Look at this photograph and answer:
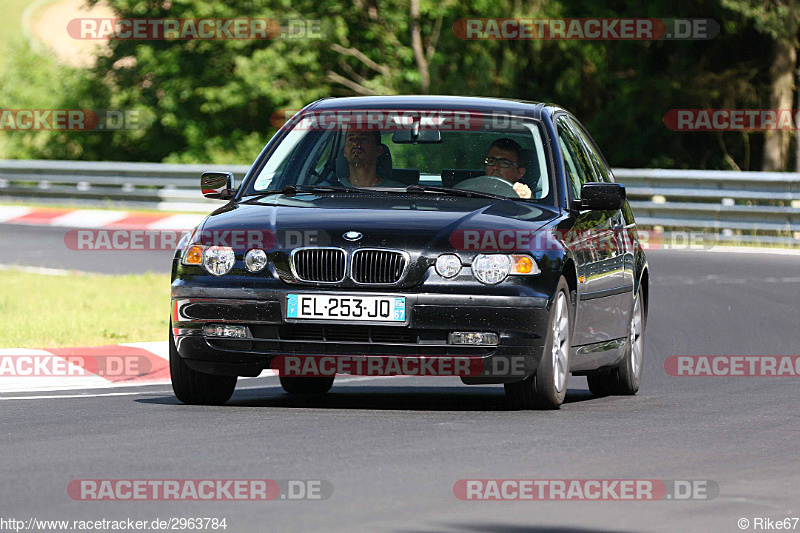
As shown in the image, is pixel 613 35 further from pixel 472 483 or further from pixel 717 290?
pixel 472 483

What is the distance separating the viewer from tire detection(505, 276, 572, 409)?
877 cm

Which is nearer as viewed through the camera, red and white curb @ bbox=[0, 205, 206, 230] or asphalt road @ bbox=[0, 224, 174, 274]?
asphalt road @ bbox=[0, 224, 174, 274]

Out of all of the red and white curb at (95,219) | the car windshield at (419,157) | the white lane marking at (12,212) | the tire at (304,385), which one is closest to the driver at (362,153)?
the car windshield at (419,157)

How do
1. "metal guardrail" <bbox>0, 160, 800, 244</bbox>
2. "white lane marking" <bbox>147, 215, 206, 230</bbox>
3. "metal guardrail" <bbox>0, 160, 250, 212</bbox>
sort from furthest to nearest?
"metal guardrail" <bbox>0, 160, 250, 212</bbox>, "white lane marking" <bbox>147, 215, 206, 230</bbox>, "metal guardrail" <bbox>0, 160, 800, 244</bbox>

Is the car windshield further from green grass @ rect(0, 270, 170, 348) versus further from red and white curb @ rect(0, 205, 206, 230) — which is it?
red and white curb @ rect(0, 205, 206, 230)

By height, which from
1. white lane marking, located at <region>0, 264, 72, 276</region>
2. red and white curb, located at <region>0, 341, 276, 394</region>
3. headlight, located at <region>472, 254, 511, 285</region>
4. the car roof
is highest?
the car roof

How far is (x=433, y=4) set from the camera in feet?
125

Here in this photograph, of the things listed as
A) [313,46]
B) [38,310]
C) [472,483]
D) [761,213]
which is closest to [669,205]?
[761,213]

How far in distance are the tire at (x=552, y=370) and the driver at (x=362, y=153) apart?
153 cm

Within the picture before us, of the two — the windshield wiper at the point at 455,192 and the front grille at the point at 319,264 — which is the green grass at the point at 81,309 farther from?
the front grille at the point at 319,264

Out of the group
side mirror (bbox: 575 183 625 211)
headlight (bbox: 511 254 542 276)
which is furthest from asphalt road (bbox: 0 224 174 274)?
headlight (bbox: 511 254 542 276)

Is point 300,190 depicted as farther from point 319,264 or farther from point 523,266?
point 523,266

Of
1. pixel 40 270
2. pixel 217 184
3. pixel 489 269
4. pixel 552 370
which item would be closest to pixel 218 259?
pixel 217 184

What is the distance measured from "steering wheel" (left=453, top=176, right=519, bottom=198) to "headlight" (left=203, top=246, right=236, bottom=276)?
1.52 metres
